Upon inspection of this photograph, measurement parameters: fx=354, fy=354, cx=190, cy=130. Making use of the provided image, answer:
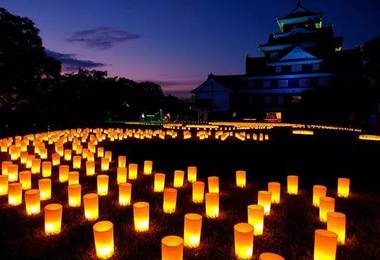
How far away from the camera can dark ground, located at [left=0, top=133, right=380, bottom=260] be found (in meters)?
3.32

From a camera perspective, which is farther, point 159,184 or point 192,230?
point 159,184

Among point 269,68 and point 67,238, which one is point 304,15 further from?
point 67,238

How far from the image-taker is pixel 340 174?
6.95m

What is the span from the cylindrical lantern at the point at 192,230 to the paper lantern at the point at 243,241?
405 millimetres

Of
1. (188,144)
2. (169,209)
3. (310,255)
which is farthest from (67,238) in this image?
(188,144)

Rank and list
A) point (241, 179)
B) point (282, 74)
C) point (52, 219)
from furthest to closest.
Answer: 1. point (282, 74)
2. point (241, 179)
3. point (52, 219)

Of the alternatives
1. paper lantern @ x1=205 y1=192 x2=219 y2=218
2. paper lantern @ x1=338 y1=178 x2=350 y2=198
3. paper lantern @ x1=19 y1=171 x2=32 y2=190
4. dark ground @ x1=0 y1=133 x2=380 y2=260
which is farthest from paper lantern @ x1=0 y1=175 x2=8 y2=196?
paper lantern @ x1=338 y1=178 x2=350 y2=198

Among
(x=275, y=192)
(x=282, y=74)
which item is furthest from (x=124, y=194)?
(x=282, y=74)

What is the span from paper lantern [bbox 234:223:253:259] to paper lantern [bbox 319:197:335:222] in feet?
4.91

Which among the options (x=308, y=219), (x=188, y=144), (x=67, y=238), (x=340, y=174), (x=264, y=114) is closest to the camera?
(x=67, y=238)

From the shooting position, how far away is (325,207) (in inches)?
166

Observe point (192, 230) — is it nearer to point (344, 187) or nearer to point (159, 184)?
point (159, 184)

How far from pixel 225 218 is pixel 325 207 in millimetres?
1197

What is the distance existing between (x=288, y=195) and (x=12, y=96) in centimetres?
1740
